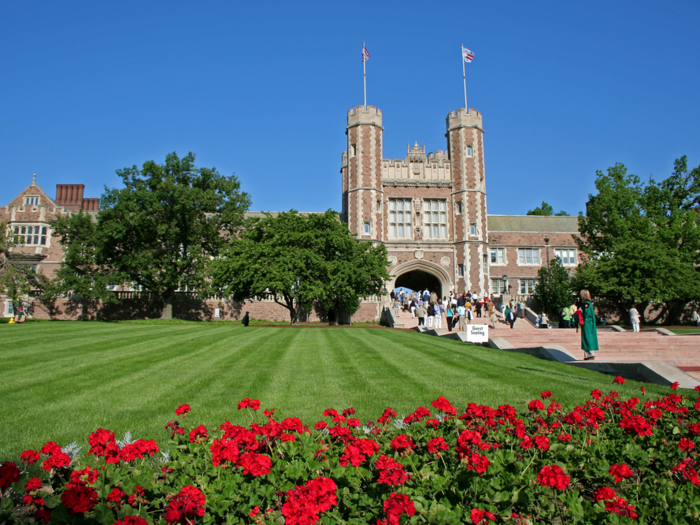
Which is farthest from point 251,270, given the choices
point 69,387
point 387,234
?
point 69,387

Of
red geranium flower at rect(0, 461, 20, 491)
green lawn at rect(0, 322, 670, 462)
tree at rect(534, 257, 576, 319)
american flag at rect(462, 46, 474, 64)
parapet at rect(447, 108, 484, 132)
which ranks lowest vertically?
green lawn at rect(0, 322, 670, 462)

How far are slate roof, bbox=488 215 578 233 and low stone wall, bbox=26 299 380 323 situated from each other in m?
19.3

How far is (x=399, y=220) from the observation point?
124 feet

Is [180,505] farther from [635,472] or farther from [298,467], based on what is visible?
[635,472]

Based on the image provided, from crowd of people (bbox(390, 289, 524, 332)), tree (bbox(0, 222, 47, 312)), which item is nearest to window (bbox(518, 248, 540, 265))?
crowd of people (bbox(390, 289, 524, 332))

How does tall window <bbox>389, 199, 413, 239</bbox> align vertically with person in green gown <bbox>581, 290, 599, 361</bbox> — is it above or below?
above

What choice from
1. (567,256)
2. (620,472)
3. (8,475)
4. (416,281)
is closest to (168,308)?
(416,281)

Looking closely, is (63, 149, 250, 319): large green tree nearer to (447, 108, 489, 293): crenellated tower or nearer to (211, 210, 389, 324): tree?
(211, 210, 389, 324): tree

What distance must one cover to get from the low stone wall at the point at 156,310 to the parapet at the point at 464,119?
1812 cm

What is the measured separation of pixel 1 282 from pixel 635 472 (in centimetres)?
3474

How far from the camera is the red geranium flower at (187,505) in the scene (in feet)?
8.70

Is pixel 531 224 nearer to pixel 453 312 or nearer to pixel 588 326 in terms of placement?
pixel 453 312

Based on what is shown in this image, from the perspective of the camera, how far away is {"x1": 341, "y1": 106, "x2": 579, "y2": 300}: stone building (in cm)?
3619

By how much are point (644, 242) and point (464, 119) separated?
15696 mm
